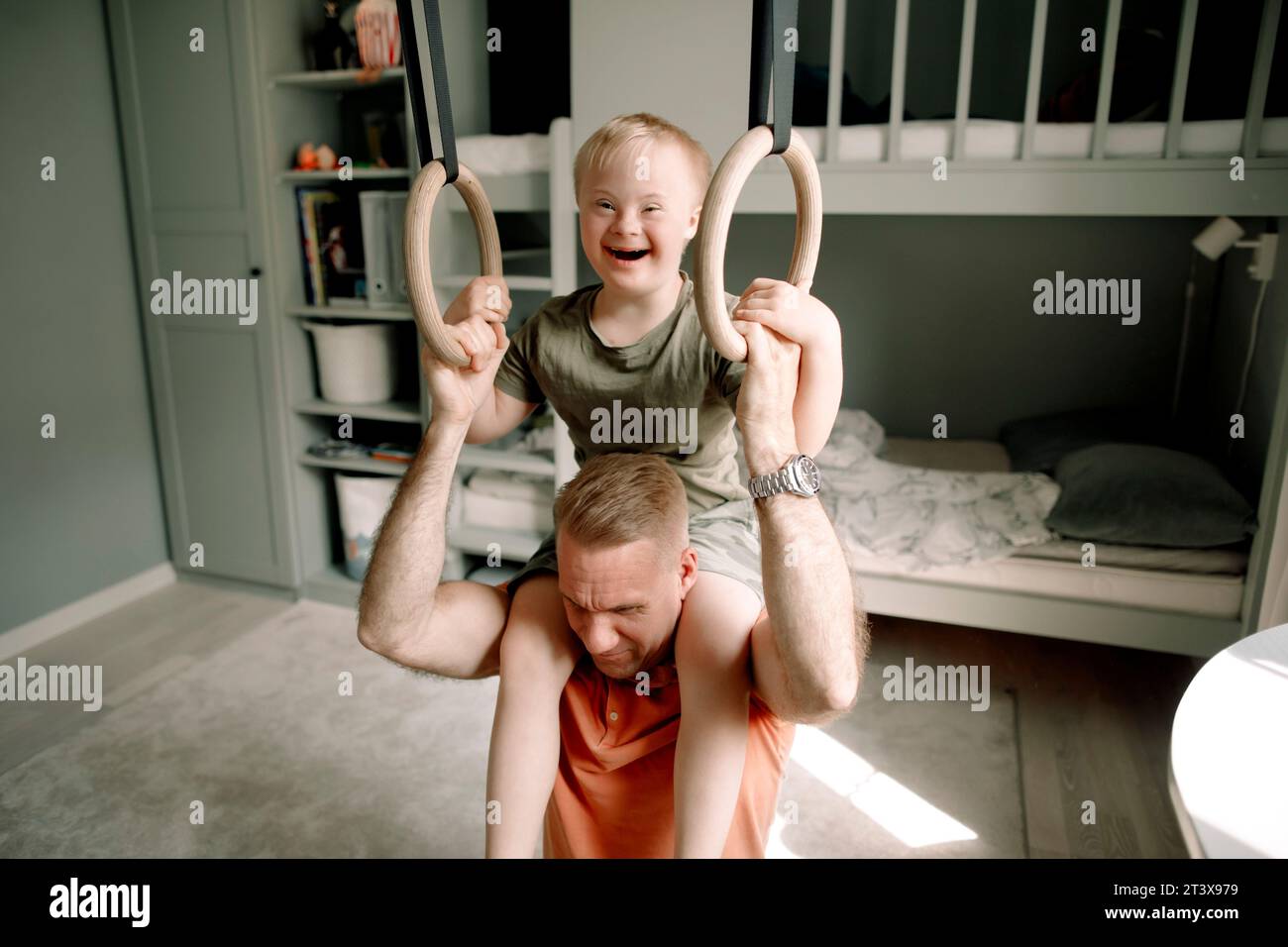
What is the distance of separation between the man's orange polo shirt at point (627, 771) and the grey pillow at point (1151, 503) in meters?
1.37

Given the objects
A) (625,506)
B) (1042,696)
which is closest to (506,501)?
(1042,696)

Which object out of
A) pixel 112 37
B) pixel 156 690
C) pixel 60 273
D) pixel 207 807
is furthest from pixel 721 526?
pixel 112 37

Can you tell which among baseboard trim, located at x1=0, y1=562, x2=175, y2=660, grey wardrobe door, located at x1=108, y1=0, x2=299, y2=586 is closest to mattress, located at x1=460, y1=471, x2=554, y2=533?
grey wardrobe door, located at x1=108, y1=0, x2=299, y2=586

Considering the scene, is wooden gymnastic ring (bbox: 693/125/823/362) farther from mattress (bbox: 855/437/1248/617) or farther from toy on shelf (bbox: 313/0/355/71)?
toy on shelf (bbox: 313/0/355/71)

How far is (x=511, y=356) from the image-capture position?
3.88 feet

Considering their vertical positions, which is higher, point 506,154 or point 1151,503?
point 506,154

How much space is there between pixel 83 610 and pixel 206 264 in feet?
3.94

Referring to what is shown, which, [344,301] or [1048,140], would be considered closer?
[1048,140]

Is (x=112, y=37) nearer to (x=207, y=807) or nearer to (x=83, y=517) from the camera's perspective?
(x=83, y=517)

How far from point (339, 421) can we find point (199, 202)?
823 mm

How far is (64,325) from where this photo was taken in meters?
2.77

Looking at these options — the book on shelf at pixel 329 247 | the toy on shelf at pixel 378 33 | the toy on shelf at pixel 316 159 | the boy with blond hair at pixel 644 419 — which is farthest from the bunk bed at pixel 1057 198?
the boy with blond hair at pixel 644 419

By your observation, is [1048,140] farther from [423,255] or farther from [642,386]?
[423,255]

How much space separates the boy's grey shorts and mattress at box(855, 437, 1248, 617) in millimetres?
1238
